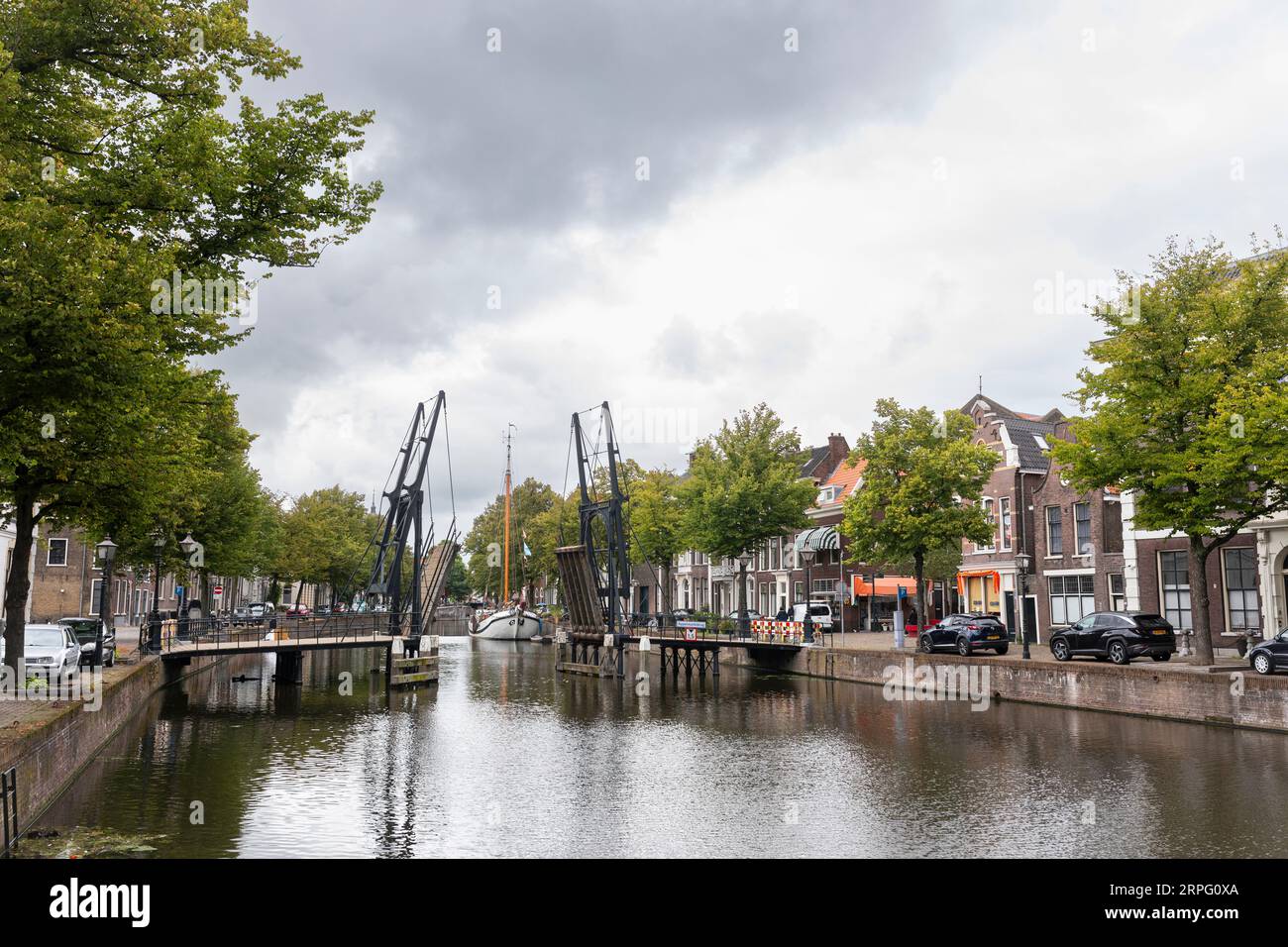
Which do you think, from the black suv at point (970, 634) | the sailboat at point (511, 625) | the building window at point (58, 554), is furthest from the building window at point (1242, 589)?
the building window at point (58, 554)

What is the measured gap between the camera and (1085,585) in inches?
1606

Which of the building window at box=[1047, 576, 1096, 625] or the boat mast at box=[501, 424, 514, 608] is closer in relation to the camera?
the building window at box=[1047, 576, 1096, 625]

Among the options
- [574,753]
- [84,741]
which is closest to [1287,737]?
[574,753]

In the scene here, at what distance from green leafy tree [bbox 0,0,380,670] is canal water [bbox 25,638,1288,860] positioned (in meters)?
6.24

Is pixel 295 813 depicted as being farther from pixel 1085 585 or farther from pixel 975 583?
pixel 975 583

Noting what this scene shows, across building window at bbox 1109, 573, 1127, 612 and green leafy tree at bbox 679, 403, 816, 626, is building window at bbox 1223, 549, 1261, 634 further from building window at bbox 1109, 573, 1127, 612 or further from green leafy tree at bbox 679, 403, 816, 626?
green leafy tree at bbox 679, 403, 816, 626

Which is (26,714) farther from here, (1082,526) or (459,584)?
(459,584)

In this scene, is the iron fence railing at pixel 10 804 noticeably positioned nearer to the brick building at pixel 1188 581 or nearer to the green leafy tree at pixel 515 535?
the brick building at pixel 1188 581

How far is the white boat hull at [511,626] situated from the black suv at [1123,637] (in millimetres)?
47875

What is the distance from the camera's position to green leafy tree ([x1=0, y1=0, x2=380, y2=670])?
12828mm

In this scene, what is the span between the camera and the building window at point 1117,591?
38844 mm

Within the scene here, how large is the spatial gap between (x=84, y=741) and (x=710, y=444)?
140 feet

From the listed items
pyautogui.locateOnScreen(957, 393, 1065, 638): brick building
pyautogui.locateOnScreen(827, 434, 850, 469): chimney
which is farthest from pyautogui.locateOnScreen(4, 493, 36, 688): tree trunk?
pyautogui.locateOnScreen(827, 434, 850, 469): chimney
